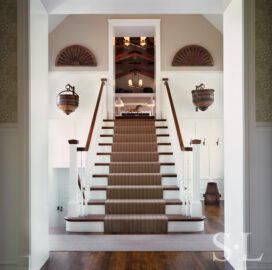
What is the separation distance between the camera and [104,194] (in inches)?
179

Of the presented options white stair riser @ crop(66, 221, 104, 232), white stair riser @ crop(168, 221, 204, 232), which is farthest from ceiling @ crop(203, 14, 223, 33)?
white stair riser @ crop(66, 221, 104, 232)

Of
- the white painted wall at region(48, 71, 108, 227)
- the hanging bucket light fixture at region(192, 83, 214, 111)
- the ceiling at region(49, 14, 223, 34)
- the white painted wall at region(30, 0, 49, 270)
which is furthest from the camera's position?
the white painted wall at region(48, 71, 108, 227)

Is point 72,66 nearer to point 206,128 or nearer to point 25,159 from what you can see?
point 206,128

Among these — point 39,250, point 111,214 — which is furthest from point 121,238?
point 39,250

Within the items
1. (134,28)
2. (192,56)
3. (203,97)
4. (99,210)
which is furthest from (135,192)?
(134,28)

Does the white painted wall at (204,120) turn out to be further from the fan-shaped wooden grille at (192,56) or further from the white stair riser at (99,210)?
the white stair riser at (99,210)

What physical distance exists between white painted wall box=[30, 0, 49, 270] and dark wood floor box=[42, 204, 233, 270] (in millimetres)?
198

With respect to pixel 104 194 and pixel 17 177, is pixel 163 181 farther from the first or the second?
pixel 17 177

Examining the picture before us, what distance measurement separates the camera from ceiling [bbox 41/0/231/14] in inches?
117

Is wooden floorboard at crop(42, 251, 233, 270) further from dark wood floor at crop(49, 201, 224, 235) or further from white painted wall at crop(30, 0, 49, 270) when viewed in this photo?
dark wood floor at crop(49, 201, 224, 235)

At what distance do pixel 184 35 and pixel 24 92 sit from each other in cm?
554

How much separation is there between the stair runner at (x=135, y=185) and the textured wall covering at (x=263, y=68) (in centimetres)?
205

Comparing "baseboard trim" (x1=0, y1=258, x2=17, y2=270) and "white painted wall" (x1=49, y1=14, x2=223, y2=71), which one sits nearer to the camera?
"baseboard trim" (x1=0, y1=258, x2=17, y2=270)

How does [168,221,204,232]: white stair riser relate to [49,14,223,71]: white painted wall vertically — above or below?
below
